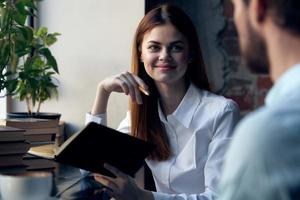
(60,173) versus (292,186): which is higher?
(292,186)

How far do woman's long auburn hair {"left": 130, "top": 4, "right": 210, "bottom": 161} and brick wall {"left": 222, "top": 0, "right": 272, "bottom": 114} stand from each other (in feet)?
1.49

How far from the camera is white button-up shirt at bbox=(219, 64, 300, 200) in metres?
0.46

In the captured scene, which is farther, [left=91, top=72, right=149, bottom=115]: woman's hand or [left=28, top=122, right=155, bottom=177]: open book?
[left=91, top=72, right=149, bottom=115]: woman's hand

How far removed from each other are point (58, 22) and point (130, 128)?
2.09 ft

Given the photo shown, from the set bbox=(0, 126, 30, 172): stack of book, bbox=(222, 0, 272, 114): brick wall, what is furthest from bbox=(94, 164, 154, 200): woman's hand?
bbox=(222, 0, 272, 114): brick wall

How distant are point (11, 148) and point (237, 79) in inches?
41.9

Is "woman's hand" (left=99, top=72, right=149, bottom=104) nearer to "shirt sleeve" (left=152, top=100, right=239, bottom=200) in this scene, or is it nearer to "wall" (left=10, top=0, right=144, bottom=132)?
"shirt sleeve" (left=152, top=100, right=239, bottom=200)

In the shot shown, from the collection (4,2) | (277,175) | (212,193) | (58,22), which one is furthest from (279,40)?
(58,22)

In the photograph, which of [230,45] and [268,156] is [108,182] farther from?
[230,45]

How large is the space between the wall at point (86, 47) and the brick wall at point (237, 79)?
14.2 inches

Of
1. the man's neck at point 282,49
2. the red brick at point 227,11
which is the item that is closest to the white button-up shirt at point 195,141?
the red brick at point 227,11

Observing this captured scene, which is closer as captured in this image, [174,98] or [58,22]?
[174,98]

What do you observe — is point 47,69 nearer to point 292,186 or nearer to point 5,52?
point 5,52

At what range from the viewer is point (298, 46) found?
1.74 ft
